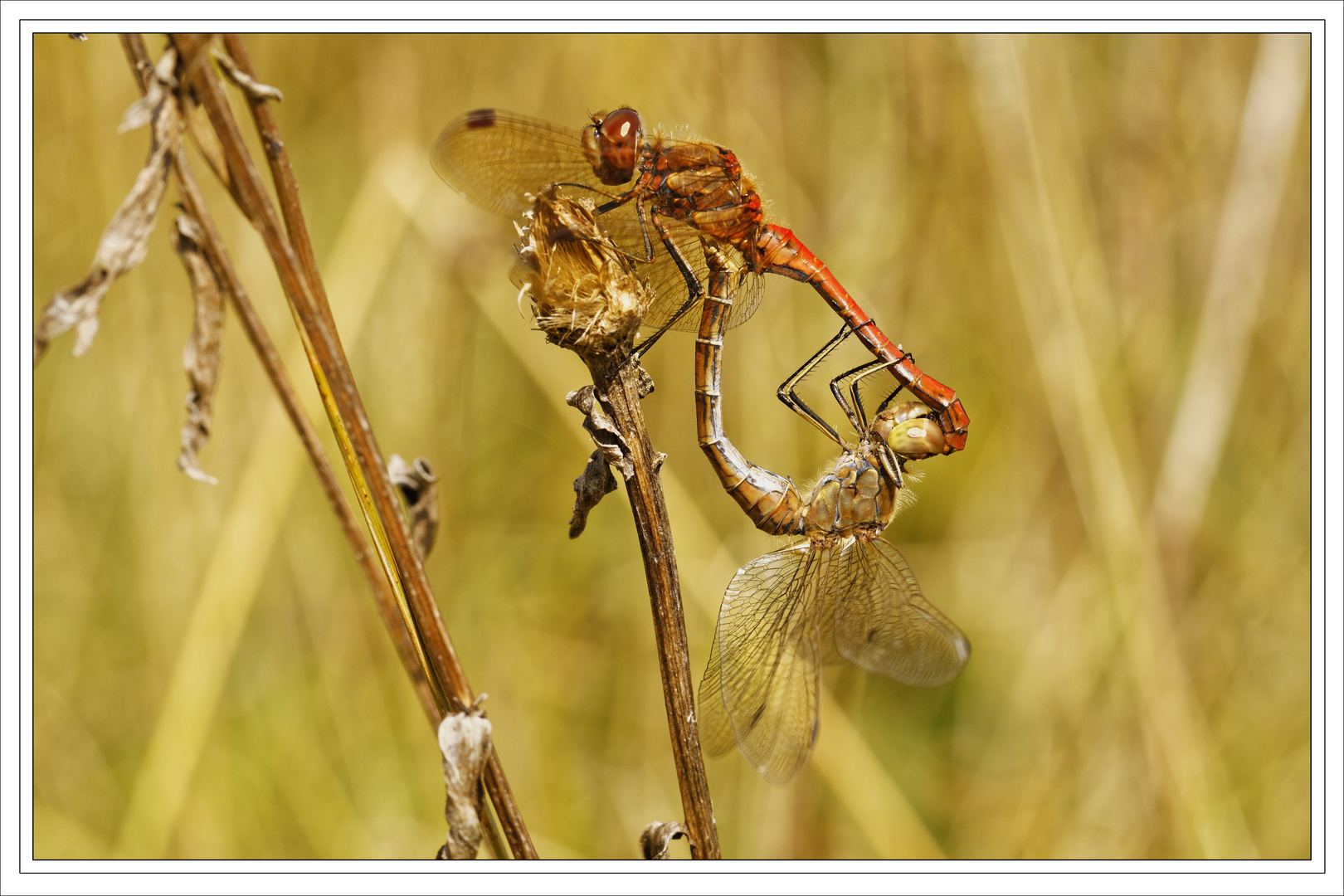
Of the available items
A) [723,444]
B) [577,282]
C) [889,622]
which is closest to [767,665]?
[889,622]

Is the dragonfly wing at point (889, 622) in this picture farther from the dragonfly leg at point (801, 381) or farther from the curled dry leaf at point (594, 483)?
the curled dry leaf at point (594, 483)

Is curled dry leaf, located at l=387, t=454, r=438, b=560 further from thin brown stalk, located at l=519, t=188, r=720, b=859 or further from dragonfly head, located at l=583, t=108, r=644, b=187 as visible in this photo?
dragonfly head, located at l=583, t=108, r=644, b=187

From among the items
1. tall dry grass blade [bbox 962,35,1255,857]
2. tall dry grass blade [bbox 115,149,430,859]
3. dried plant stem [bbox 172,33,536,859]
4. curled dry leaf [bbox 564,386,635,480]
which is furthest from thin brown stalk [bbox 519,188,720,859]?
tall dry grass blade [bbox 962,35,1255,857]

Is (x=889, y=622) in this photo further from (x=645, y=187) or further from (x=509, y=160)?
(x=509, y=160)

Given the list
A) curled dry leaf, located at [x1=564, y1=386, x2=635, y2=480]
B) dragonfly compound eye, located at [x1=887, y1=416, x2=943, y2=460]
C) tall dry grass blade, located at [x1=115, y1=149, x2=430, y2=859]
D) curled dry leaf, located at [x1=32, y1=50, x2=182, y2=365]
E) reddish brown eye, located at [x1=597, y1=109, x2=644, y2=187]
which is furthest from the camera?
tall dry grass blade, located at [x1=115, y1=149, x2=430, y2=859]

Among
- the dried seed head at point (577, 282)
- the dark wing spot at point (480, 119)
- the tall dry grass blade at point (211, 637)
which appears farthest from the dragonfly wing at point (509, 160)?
the tall dry grass blade at point (211, 637)

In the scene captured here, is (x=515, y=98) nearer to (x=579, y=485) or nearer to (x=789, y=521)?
(x=789, y=521)

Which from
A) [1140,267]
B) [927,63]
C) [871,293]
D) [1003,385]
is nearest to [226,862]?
[871,293]
